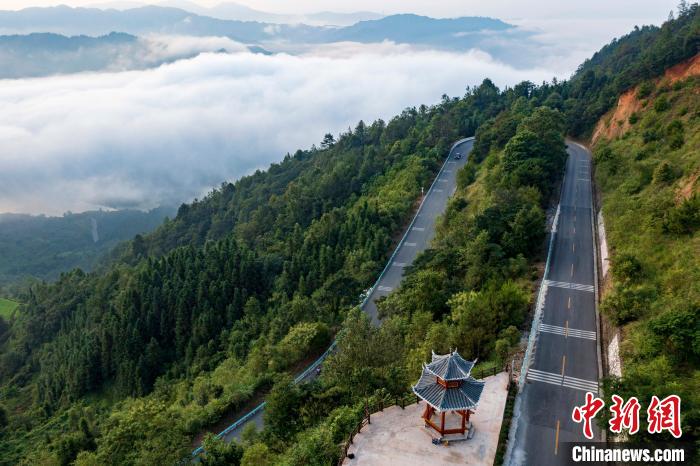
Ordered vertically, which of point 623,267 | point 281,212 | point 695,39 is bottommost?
point 281,212

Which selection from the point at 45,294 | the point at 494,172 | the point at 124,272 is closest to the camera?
the point at 494,172

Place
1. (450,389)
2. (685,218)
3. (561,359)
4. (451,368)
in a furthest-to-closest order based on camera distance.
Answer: (685,218) < (561,359) < (450,389) < (451,368)

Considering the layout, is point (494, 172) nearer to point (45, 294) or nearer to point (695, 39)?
point (695, 39)

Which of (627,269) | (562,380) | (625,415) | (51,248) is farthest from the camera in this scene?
(51,248)

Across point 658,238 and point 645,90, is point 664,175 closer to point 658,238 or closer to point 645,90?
point 658,238

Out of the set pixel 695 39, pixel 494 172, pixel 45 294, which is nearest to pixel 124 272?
pixel 45 294

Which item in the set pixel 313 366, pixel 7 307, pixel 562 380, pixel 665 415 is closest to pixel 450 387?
pixel 665 415

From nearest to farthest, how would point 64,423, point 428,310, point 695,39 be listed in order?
point 428,310, point 64,423, point 695,39

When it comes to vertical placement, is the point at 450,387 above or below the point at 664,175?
below
